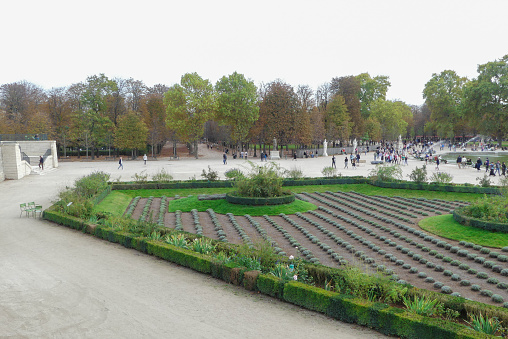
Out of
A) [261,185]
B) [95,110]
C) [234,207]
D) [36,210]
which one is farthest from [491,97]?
[36,210]

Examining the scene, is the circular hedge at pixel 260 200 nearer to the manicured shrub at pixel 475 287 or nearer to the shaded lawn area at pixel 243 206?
the shaded lawn area at pixel 243 206

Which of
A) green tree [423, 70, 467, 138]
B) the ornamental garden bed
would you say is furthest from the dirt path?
green tree [423, 70, 467, 138]

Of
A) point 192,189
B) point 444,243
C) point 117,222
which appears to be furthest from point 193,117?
point 444,243

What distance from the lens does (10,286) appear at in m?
9.20

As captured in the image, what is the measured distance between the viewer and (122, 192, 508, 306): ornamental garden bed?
10.2 m

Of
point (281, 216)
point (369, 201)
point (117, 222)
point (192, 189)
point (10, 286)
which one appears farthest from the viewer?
point (192, 189)

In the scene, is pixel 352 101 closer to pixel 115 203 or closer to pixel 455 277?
pixel 115 203

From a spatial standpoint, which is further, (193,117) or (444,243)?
(193,117)

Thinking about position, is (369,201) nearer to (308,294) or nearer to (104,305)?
(308,294)

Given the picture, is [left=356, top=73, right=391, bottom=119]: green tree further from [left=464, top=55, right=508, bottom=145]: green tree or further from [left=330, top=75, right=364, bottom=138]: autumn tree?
[left=464, top=55, right=508, bottom=145]: green tree

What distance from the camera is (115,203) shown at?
2078 centimetres

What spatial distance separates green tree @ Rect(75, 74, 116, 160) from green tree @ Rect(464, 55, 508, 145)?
57879 millimetres

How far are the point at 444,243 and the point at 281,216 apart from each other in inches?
278

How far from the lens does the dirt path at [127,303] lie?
7.03 meters
